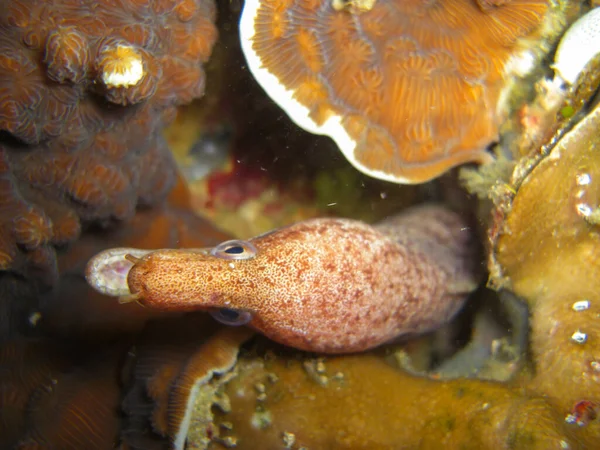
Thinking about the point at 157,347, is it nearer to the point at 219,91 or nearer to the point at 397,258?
the point at 397,258

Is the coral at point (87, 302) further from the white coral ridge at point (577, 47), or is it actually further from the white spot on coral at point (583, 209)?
the white coral ridge at point (577, 47)

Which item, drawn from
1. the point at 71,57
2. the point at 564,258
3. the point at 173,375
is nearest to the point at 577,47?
the point at 564,258

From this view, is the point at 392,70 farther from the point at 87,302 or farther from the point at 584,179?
the point at 87,302

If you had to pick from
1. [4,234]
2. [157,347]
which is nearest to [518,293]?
[157,347]

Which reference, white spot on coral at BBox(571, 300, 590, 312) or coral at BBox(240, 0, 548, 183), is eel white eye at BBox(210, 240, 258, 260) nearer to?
coral at BBox(240, 0, 548, 183)

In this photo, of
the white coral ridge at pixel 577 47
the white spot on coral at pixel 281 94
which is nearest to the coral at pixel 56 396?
the white spot on coral at pixel 281 94

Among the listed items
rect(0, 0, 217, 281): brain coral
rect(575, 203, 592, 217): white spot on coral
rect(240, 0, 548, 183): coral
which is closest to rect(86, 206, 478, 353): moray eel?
rect(0, 0, 217, 281): brain coral

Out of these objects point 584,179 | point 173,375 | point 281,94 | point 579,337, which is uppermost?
point 281,94
